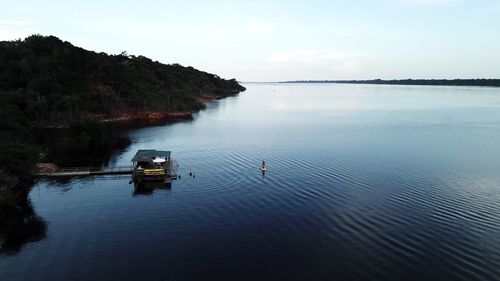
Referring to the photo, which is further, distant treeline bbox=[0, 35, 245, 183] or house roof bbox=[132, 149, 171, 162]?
distant treeline bbox=[0, 35, 245, 183]

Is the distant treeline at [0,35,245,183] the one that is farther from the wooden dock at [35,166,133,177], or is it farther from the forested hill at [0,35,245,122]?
the wooden dock at [35,166,133,177]

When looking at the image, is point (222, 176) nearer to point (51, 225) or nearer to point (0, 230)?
point (51, 225)

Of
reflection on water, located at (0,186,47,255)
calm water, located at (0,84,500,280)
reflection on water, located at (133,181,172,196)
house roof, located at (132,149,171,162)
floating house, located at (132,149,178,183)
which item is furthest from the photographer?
house roof, located at (132,149,171,162)

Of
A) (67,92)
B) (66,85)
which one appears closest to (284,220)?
(67,92)

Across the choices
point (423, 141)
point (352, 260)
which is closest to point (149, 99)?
point (423, 141)

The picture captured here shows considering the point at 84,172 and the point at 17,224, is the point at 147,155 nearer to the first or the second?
the point at 84,172

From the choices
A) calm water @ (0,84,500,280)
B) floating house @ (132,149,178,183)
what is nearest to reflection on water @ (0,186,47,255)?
calm water @ (0,84,500,280)

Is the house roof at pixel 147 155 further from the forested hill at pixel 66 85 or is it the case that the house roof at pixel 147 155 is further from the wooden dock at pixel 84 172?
the forested hill at pixel 66 85
